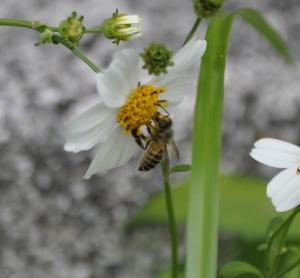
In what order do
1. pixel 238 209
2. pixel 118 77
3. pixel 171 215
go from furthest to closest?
1. pixel 238 209
2. pixel 171 215
3. pixel 118 77

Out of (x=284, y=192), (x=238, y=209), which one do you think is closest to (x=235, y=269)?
(x=284, y=192)

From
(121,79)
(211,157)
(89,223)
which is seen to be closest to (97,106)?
(121,79)

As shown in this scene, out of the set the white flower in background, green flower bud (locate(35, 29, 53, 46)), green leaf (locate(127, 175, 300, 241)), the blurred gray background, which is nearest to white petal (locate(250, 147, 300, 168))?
the white flower in background

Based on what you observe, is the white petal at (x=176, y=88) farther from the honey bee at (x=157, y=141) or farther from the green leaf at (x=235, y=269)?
the green leaf at (x=235, y=269)

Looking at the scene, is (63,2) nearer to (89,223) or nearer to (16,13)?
(16,13)

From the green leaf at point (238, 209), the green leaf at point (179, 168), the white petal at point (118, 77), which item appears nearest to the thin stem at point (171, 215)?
the green leaf at point (179, 168)

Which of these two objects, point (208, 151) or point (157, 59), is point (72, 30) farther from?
point (208, 151)
